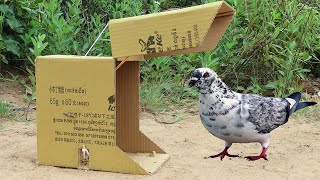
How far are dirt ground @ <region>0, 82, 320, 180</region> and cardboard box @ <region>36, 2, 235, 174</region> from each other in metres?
0.08

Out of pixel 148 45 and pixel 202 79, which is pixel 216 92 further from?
pixel 148 45

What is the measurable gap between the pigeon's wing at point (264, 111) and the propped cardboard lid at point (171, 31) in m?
0.38

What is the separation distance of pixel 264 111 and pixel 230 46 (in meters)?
2.02

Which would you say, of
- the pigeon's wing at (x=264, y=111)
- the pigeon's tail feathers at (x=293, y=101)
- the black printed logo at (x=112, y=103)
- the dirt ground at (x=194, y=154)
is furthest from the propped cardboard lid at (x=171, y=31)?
the dirt ground at (x=194, y=154)

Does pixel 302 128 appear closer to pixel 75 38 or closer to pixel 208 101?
pixel 208 101

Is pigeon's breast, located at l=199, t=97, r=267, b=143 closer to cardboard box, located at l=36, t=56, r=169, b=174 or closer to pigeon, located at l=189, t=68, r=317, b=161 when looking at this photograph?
pigeon, located at l=189, t=68, r=317, b=161

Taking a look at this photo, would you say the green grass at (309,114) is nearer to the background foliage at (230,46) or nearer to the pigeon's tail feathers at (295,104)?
the background foliage at (230,46)

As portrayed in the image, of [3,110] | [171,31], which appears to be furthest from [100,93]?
[3,110]

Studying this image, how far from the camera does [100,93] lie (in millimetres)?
3260

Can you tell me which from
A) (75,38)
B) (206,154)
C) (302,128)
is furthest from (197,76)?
(75,38)

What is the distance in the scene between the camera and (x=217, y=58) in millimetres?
5016

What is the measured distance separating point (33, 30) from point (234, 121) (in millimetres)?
2764

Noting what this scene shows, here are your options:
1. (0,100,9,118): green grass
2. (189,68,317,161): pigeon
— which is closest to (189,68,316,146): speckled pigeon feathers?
(189,68,317,161): pigeon

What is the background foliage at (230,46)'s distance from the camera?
199 inches
